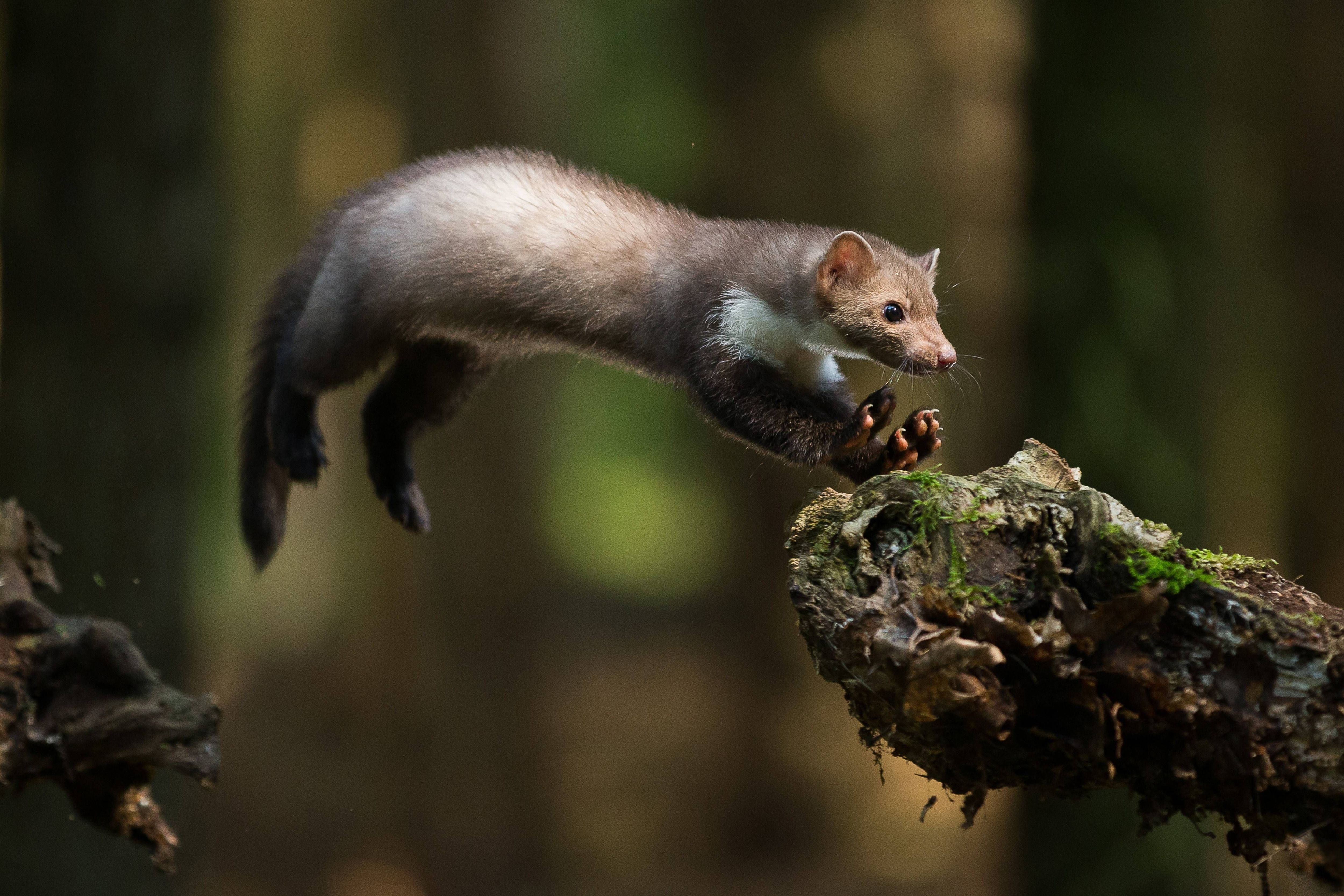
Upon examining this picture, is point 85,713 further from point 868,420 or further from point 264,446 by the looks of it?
point 868,420

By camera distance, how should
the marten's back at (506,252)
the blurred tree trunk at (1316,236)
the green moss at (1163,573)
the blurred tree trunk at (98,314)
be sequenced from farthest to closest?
the blurred tree trunk at (1316,236) < the blurred tree trunk at (98,314) < the marten's back at (506,252) < the green moss at (1163,573)

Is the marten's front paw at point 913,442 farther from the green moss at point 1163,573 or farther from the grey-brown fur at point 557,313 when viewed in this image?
the green moss at point 1163,573

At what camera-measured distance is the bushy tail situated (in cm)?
385

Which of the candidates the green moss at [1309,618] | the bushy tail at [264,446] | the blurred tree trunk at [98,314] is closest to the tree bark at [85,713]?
the blurred tree trunk at [98,314]

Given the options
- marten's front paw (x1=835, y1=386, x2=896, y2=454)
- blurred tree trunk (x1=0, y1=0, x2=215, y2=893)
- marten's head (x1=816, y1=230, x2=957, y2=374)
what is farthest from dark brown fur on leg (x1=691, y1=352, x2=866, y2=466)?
blurred tree trunk (x1=0, y1=0, x2=215, y2=893)

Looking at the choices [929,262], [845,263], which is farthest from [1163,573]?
[929,262]

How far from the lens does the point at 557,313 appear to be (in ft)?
11.0

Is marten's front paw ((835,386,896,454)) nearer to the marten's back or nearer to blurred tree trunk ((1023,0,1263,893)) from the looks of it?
the marten's back

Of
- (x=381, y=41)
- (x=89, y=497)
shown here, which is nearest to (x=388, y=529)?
(x=89, y=497)

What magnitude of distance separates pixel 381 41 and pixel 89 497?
2396 mm

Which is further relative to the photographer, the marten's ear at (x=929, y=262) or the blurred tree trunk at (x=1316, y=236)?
the blurred tree trunk at (x=1316, y=236)

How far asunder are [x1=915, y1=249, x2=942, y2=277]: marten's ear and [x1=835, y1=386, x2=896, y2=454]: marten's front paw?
1.91ft

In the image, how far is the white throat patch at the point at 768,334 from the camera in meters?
3.12

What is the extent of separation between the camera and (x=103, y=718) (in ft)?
9.79
